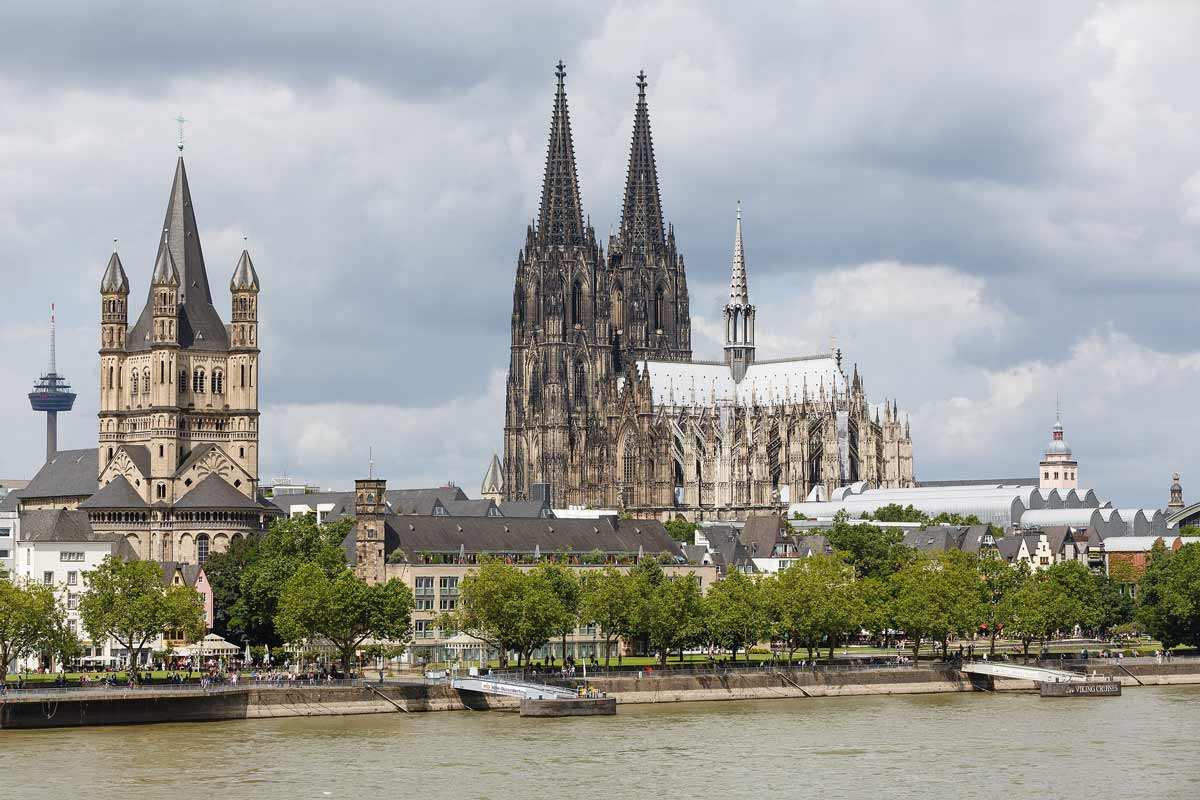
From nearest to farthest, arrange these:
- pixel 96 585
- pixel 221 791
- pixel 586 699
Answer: pixel 221 791
pixel 586 699
pixel 96 585

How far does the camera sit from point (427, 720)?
110 m

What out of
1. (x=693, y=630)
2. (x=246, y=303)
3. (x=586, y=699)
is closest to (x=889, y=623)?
(x=693, y=630)

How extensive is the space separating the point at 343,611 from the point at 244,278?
44829 mm

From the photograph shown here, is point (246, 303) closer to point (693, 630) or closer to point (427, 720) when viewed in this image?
point (693, 630)

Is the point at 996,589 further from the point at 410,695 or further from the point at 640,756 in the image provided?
the point at 640,756

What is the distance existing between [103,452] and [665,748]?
72.7m

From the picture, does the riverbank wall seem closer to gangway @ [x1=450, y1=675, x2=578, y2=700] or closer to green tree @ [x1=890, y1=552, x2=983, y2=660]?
gangway @ [x1=450, y1=675, x2=578, y2=700]

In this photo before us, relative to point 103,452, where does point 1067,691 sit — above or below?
below

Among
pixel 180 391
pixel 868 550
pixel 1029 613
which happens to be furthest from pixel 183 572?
pixel 868 550

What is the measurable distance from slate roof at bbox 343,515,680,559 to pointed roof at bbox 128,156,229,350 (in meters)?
18.3

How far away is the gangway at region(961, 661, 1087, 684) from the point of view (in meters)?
130

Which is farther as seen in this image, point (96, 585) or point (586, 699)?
point (96, 585)

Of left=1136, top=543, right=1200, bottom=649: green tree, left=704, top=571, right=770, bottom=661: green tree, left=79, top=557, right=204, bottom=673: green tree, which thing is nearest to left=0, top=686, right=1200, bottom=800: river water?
left=79, top=557, right=204, bottom=673: green tree

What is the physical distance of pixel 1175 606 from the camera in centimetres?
15262
